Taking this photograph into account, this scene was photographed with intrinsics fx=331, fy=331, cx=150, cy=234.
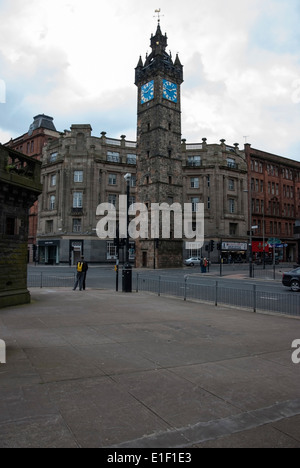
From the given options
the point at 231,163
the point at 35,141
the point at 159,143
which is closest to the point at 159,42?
the point at 159,143

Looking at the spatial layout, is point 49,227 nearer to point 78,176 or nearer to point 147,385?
point 78,176

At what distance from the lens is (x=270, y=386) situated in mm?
4746

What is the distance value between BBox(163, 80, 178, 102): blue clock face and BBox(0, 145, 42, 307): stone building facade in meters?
39.2

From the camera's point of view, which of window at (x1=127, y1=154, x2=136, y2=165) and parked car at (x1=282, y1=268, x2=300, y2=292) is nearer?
parked car at (x1=282, y1=268, x2=300, y2=292)

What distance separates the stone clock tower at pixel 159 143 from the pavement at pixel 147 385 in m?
36.7

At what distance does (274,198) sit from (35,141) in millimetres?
46984

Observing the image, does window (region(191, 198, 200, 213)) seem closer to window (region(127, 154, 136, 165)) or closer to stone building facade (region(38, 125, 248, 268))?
stone building facade (region(38, 125, 248, 268))

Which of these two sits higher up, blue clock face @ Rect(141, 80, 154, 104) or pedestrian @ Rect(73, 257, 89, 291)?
blue clock face @ Rect(141, 80, 154, 104)

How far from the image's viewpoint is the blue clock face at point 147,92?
46.9 metres

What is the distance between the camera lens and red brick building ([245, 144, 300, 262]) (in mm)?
62875

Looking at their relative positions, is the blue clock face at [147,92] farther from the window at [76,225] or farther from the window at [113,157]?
the window at [76,225]

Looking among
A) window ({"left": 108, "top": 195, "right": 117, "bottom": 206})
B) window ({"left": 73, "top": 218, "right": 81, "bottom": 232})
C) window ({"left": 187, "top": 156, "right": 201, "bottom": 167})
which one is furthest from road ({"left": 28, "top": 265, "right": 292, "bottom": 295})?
window ({"left": 187, "top": 156, "right": 201, "bottom": 167})

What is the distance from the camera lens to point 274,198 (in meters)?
66.2

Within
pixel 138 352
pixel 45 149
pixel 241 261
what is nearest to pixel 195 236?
pixel 241 261
